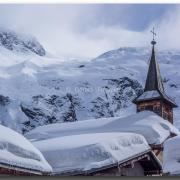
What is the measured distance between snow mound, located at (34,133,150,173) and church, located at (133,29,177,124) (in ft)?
1.52

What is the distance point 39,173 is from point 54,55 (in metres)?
1.51

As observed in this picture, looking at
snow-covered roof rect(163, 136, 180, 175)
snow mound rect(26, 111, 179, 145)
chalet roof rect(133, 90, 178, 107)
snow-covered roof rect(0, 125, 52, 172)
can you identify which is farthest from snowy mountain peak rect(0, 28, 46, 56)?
snow-covered roof rect(163, 136, 180, 175)

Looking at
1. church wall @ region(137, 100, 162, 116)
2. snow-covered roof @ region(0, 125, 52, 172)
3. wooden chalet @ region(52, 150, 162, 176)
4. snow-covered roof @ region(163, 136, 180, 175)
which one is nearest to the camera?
snow-covered roof @ region(0, 125, 52, 172)

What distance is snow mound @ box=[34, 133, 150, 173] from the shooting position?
7.56 metres

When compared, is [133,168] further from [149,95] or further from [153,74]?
[153,74]

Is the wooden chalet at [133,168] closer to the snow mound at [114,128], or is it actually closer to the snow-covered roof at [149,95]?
the snow mound at [114,128]

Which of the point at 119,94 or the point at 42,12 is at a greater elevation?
the point at 42,12

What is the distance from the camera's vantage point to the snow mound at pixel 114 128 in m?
7.86

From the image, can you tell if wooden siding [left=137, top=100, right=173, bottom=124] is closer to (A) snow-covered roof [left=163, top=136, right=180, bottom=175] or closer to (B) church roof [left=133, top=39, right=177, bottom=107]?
(B) church roof [left=133, top=39, right=177, bottom=107]

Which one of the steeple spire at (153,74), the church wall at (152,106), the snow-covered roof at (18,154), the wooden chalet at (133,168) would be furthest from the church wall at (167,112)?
the snow-covered roof at (18,154)

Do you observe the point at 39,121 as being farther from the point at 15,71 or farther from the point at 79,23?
the point at 79,23

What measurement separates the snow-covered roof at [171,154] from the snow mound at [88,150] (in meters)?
0.27

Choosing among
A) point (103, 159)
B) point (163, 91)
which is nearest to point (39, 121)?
point (103, 159)

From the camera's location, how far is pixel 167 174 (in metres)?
7.67
